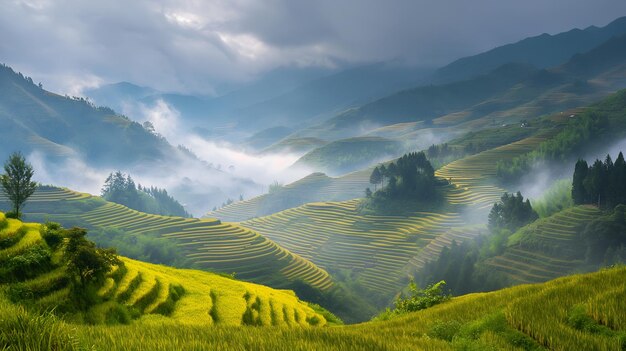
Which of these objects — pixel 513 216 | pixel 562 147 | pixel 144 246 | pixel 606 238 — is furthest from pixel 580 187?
pixel 144 246

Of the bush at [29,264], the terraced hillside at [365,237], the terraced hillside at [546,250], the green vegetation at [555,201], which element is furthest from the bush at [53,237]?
the green vegetation at [555,201]

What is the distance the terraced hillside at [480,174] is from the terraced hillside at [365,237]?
43.1 feet

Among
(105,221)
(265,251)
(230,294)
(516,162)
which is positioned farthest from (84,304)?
(516,162)

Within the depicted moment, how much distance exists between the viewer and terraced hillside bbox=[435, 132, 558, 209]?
137000 millimetres

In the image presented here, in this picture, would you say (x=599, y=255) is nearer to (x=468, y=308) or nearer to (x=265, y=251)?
(x=265, y=251)

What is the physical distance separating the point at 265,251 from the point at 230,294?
7241cm

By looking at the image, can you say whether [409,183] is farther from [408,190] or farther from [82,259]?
[82,259]

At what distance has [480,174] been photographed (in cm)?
16150

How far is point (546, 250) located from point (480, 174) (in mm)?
85397

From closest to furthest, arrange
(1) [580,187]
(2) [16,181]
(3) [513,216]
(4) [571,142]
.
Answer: (2) [16,181]
(1) [580,187]
(3) [513,216]
(4) [571,142]

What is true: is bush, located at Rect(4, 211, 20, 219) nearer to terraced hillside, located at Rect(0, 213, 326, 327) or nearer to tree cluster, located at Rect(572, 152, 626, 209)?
terraced hillside, located at Rect(0, 213, 326, 327)

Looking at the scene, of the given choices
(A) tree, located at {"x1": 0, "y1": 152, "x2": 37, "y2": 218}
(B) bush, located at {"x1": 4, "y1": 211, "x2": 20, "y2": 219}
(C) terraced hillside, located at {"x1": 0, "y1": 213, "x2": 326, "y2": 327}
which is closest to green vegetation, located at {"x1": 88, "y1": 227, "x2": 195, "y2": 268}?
(A) tree, located at {"x1": 0, "y1": 152, "x2": 37, "y2": 218}

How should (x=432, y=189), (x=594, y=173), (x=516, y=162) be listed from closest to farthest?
(x=594, y=173) < (x=432, y=189) < (x=516, y=162)

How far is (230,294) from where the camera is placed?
2398 centimetres
